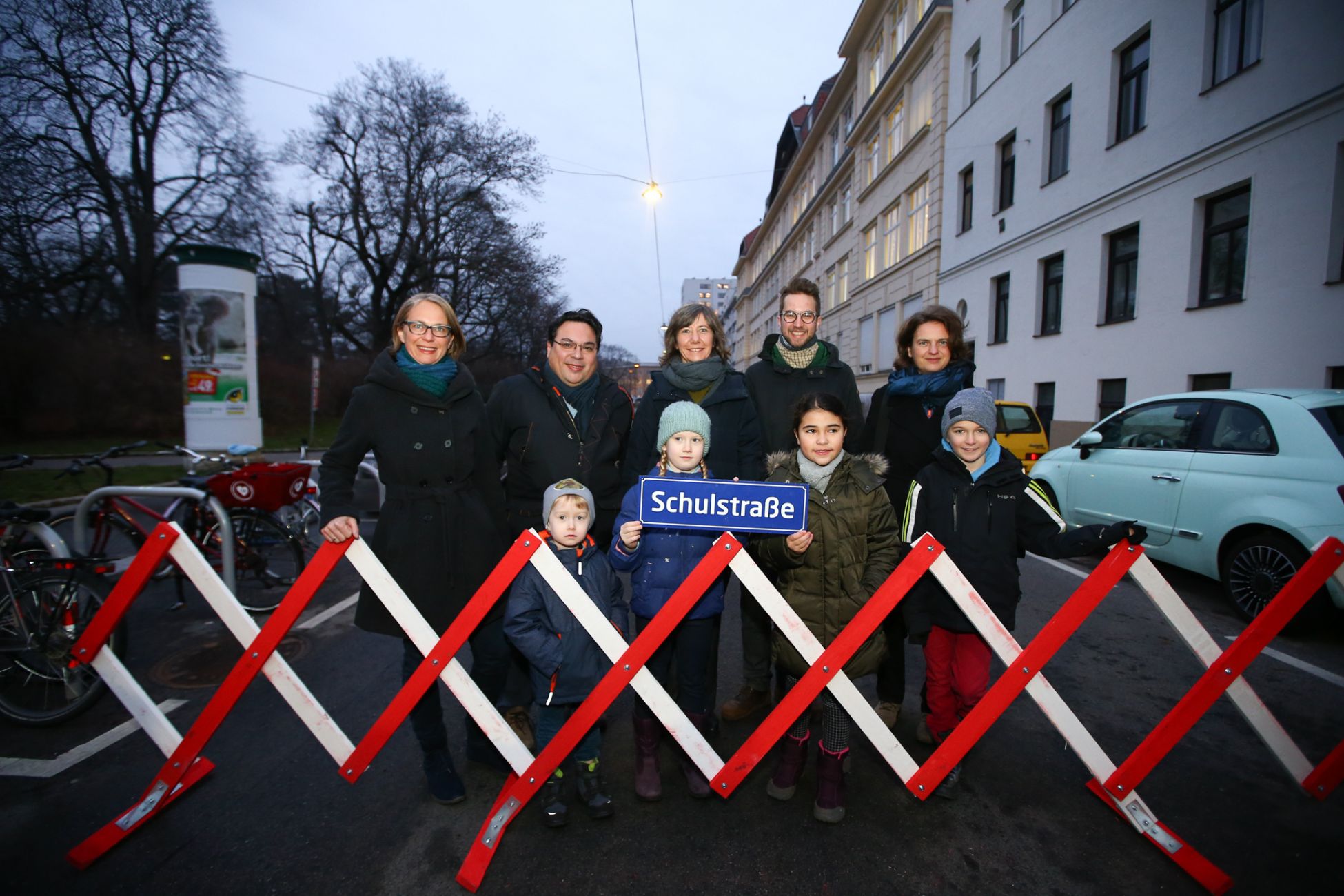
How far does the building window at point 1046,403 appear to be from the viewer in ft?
44.5

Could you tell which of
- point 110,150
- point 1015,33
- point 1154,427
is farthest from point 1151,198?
point 110,150

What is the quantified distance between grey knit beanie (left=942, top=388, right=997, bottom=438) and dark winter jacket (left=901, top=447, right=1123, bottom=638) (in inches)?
6.9

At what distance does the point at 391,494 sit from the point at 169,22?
25152 millimetres

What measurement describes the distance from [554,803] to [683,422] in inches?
65.1

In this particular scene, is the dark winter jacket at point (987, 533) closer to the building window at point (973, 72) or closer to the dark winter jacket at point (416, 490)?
the dark winter jacket at point (416, 490)

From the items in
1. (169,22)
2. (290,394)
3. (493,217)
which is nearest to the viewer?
(169,22)

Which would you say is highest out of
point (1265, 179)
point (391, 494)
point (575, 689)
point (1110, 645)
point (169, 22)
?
point (169, 22)

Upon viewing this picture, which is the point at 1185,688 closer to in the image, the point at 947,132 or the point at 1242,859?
the point at 1242,859

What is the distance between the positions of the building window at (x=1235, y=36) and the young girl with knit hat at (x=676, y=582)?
39.6ft

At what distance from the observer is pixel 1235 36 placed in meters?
9.47

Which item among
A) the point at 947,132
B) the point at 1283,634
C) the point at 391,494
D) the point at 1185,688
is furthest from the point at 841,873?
the point at 947,132

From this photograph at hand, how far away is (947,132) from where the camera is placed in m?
18.8

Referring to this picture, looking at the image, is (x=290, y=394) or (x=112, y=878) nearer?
(x=112, y=878)

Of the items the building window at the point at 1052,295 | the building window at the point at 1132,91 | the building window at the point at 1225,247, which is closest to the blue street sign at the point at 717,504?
the building window at the point at 1225,247
